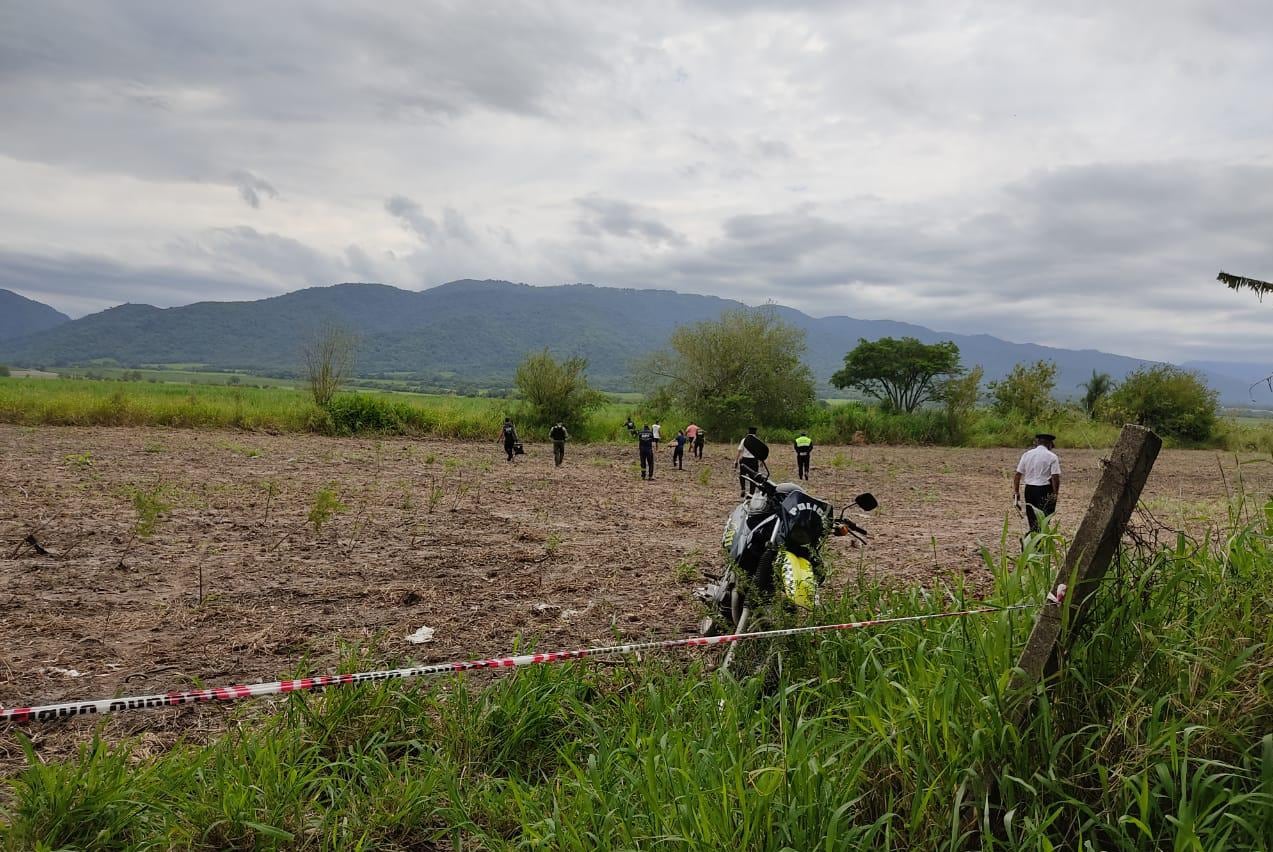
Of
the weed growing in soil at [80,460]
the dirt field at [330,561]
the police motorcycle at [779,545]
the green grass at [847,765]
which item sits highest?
the police motorcycle at [779,545]

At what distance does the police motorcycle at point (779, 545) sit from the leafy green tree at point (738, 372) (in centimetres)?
3881

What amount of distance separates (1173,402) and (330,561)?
51.3 metres

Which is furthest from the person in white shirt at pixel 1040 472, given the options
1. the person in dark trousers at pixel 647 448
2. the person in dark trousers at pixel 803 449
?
the person in dark trousers at pixel 647 448

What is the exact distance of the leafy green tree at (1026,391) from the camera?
4834 centimetres

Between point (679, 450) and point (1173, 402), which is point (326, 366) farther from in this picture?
point (1173, 402)

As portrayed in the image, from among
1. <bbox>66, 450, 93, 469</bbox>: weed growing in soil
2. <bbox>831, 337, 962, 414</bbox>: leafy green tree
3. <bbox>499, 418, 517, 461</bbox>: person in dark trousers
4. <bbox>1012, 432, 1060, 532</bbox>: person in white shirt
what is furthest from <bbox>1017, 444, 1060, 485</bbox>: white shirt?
<bbox>831, 337, 962, 414</bbox>: leafy green tree

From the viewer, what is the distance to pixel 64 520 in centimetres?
1027

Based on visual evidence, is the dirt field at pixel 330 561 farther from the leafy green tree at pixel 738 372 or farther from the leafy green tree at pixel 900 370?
the leafy green tree at pixel 900 370

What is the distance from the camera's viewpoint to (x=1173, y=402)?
1820 inches

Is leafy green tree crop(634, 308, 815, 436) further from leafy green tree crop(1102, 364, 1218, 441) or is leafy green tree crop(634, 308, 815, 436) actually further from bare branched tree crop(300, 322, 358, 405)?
leafy green tree crop(1102, 364, 1218, 441)

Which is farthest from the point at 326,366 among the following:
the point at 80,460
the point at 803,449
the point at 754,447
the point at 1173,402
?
the point at 1173,402

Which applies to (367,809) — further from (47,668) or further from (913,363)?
(913,363)

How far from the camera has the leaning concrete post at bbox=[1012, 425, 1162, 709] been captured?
2.75 metres

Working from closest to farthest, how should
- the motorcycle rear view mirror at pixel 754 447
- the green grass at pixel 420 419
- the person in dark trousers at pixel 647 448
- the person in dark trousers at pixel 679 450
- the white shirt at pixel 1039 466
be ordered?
1. the motorcycle rear view mirror at pixel 754 447
2. the white shirt at pixel 1039 466
3. the person in dark trousers at pixel 647 448
4. the person in dark trousers at pixel 679 450
5. the green grass at pixel 420 419
